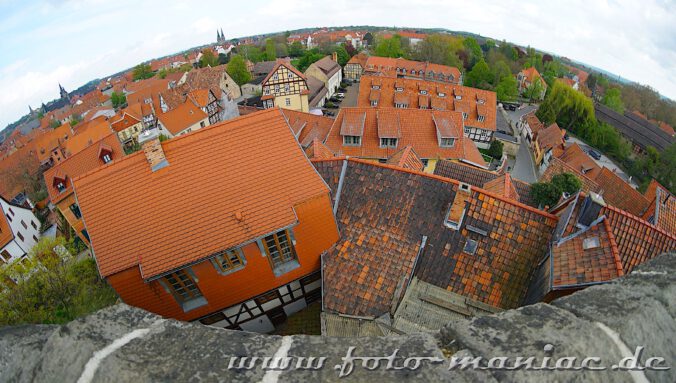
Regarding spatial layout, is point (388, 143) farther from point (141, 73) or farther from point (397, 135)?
point (141, 73)

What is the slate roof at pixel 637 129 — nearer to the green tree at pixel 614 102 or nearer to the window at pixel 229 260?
the green tree at pixel 614 102

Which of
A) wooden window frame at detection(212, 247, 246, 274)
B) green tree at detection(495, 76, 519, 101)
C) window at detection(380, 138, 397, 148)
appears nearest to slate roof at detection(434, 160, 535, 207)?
window at detection(380, 138, 397, 148)

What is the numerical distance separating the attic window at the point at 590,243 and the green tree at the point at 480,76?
67.6 m

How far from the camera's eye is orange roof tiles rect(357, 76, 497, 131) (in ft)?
138

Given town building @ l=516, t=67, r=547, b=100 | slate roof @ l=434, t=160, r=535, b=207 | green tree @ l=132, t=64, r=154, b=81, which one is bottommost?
green tree @ l=132, t=64, r=154, b=81

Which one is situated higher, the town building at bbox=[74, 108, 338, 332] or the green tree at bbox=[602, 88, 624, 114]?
the town building at bbox=[74, 108, 338, 332]

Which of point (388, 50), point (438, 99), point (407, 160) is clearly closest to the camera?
point (407, 160)

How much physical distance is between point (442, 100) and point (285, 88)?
78.2 ft

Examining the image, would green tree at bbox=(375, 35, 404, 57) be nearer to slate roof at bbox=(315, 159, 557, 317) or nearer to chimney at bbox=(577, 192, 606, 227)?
slate roof at bbox=(315, 159, 557, 317)

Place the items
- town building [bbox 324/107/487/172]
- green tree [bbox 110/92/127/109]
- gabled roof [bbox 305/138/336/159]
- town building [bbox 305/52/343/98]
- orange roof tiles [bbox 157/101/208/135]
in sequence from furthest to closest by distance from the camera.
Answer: green tree [bbox 110/92/127/109], town building [bbox 305/52/343/98], orange roof tiles [bbox 157/101/208/135], town building [bbox 324/107/487/172], gabled roof [bbox 305/138/336/159]

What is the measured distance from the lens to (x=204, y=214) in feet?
37.0

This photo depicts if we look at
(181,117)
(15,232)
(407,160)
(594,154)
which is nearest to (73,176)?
(15,232)

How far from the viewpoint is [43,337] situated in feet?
12.4

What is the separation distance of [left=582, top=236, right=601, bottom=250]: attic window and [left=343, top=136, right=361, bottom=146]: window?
19.9 meters
